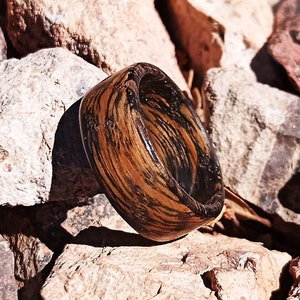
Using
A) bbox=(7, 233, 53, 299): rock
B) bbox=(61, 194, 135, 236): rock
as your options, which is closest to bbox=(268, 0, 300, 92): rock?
bbox=(61, 194, 135, 236): rock

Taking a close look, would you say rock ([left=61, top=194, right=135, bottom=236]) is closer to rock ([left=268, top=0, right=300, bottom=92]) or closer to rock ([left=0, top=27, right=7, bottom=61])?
rock ([left=0, top=27, right=7, bottom=61])

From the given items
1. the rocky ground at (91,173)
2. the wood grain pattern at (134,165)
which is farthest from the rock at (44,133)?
the wood grain pattern at (134,165)

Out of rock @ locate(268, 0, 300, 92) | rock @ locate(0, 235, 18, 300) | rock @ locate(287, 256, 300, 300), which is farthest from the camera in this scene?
rock @ locate(268, 0, 300, 92)

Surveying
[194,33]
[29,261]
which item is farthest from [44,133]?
[194,33]

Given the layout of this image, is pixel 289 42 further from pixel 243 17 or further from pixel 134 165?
pixel 134 165

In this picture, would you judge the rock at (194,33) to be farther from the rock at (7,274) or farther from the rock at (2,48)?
the rock at (7,274)

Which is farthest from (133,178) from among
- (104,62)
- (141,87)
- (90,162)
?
(104,62)
